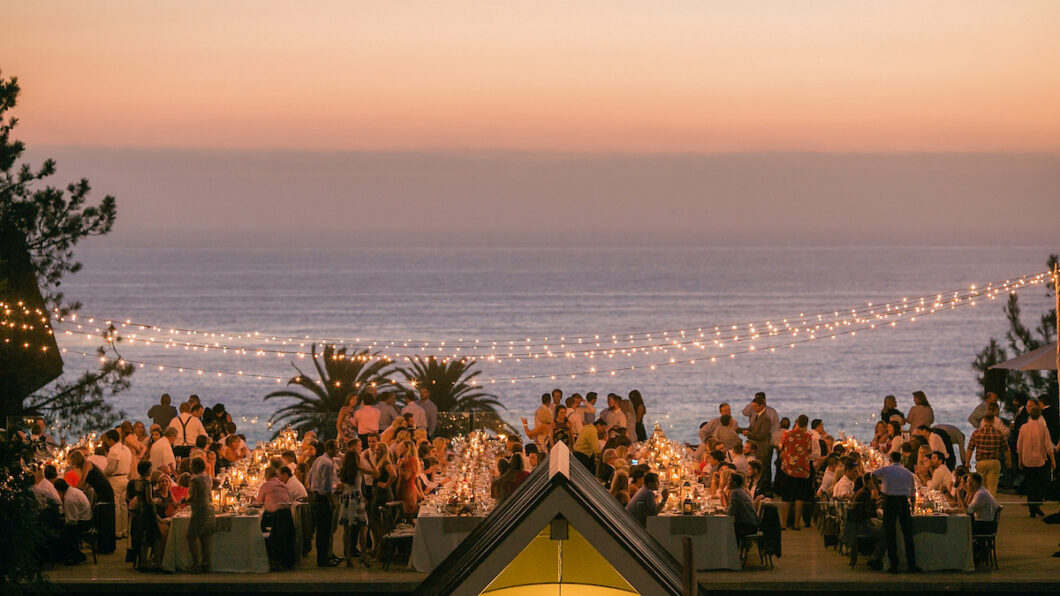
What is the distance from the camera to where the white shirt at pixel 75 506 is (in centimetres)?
1477

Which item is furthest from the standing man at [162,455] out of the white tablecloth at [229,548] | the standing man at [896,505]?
the standing man at [896,505]

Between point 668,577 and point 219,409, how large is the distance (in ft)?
48.6

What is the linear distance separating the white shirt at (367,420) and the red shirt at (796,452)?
5.91 metres

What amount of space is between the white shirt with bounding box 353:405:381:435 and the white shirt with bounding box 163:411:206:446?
7.00 ft

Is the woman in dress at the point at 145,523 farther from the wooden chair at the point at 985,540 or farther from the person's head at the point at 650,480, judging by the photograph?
the wooden chair at the point at 985,540

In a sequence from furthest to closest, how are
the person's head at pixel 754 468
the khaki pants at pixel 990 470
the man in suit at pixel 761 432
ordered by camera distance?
1. the man in suit at pixel 761 432
2. the khaki pants at pixel 990 470
3. the person's head at pixel 754 468

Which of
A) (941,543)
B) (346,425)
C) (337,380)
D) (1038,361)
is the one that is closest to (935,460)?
(941,543)

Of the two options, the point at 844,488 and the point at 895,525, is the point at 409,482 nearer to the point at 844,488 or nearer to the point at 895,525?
the point at 844,488

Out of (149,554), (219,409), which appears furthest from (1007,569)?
(219,409)

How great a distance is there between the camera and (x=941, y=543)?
14203 mm

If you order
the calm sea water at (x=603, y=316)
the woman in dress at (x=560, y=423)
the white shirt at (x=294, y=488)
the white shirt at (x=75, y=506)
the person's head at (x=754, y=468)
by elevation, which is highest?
the calm sea water at (x=603, y=316)

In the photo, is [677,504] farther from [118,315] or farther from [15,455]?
[118,315]

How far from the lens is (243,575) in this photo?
14312 mm

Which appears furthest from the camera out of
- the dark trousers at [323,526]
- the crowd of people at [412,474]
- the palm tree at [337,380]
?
the palm tree at [337,380]
